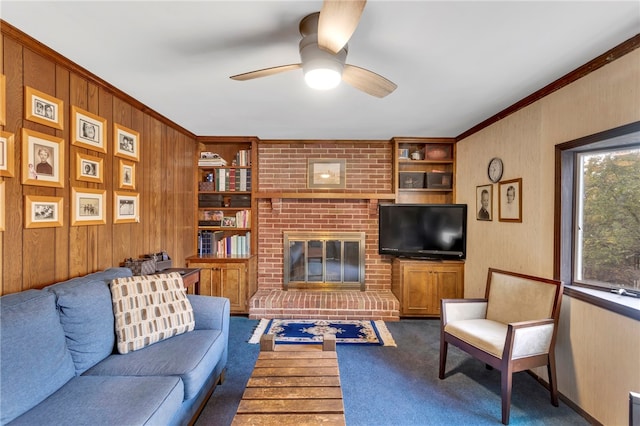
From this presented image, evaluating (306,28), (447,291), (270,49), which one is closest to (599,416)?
(447,291)

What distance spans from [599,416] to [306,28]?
9.49 ft

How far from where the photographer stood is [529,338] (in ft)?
5.98

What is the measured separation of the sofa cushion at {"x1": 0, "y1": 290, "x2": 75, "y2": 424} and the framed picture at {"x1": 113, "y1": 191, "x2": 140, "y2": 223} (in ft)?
3.15

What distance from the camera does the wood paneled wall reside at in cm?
154

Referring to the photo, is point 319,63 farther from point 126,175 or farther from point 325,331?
point 325,331

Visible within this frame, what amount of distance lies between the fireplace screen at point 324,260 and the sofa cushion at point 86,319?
2280mm

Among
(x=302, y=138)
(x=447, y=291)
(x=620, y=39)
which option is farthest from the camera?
(x=302, y=138)

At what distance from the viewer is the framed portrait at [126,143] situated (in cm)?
228

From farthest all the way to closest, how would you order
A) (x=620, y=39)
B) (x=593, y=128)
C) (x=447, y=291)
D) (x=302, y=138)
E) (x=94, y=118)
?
(x=302, y=138), (x=447, y=291), (x=94, y=118), (x=593, y=128), (x=620, y=39)

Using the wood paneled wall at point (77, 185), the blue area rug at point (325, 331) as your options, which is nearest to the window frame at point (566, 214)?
the blue area rug at point (325, 331)

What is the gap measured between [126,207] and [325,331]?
2.28 metres

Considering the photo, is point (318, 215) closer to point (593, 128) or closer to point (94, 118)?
point (94, 118)

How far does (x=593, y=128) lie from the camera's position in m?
1.79

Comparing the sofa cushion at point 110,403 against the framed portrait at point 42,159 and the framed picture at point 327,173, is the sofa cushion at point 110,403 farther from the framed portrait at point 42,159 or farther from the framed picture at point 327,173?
the framed picture at point 327,173
